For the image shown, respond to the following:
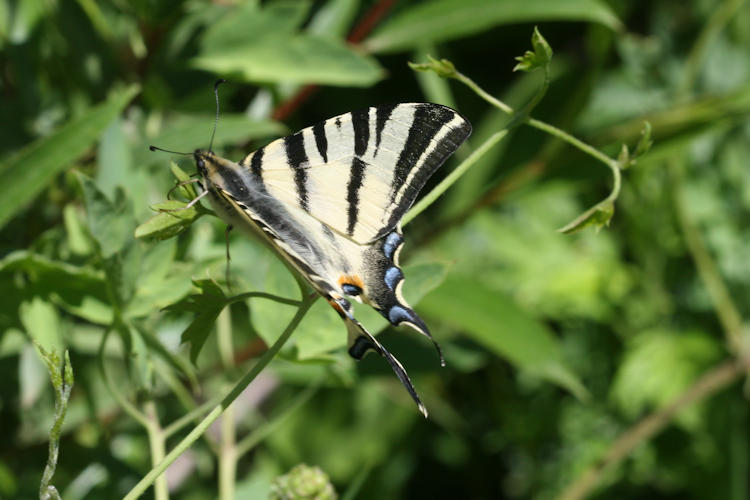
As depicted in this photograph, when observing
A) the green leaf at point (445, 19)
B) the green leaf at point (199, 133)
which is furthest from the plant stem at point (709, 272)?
the green leaf at point (199, 133)

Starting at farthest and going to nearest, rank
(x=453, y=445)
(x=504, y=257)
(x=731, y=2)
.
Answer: (x=453, y=445) < (x=504, y=257) < (x=731, y=2)

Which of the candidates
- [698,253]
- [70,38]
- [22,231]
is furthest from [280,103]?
[698,253]

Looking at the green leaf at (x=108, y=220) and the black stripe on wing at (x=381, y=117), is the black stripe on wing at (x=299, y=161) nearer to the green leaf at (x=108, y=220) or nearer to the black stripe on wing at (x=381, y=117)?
the black stripe on wing at (x=381, y=117)

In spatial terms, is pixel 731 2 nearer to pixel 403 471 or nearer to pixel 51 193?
pixel 403 471

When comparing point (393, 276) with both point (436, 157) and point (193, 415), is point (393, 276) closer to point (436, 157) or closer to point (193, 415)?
point (436, 157)

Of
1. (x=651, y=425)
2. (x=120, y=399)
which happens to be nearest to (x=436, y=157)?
(x=120, y=399)
